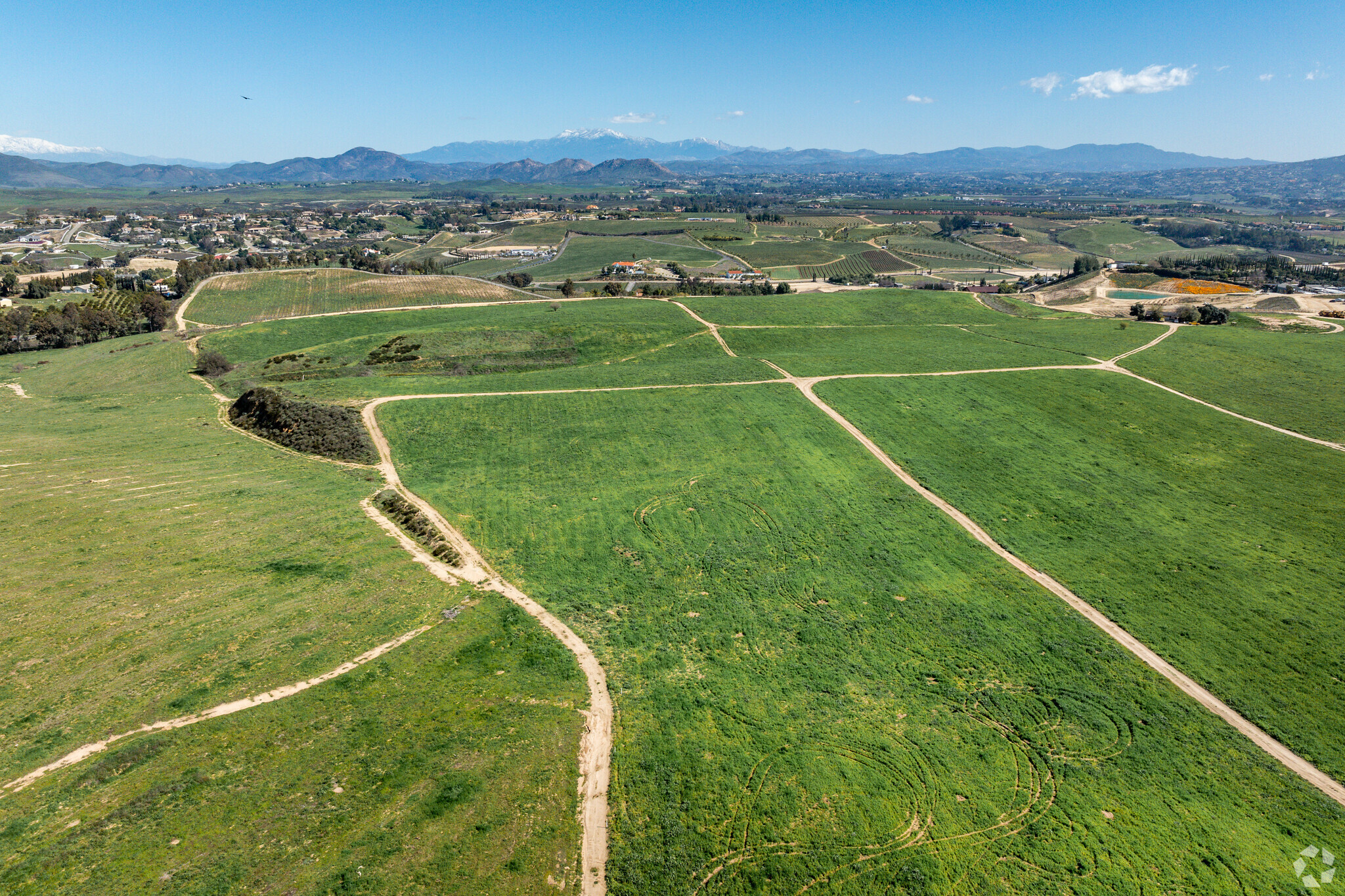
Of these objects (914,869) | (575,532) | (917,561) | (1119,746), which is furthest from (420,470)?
(1119,746)

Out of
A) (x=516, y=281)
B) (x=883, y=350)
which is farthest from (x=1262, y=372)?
(x=516, y=281)

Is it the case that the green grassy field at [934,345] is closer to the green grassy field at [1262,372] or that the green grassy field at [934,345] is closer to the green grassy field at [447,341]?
the green grassy field at [1262,372]

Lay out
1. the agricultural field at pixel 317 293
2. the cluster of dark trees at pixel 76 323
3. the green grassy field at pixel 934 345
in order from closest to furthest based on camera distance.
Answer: the green grassy field at pixel 934 345 < the cluster of dark trees at pixel 76 323 < the agricultural field at pixel 317 293

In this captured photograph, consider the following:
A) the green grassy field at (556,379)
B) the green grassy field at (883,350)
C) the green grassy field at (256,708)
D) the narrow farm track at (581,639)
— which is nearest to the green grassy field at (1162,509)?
the narrow farm track at (581,639)

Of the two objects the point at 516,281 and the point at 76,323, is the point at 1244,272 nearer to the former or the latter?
the point at 516,281

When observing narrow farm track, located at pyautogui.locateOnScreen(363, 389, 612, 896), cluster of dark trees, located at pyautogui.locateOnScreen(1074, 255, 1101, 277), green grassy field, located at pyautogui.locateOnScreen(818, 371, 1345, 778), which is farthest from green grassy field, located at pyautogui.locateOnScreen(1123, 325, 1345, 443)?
narrow farm track, located at pyautogui.locateOnScreen(363, 389, 612, 896)
